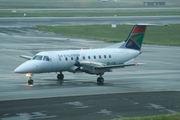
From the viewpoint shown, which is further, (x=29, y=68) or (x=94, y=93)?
(x=29, y=68)

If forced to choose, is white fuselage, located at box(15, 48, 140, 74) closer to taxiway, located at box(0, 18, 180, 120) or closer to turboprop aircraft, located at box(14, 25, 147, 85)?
turboprop aircraft, located at box(14, 25, 147, 85)

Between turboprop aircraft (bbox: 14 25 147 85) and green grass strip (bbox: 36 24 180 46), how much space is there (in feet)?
90.8

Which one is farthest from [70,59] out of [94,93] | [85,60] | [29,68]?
[94,93]

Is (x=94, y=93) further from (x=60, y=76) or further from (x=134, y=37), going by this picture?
(x=134, y=37)

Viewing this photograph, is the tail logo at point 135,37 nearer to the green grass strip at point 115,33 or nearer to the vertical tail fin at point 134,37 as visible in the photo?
the vertical tail fin at point 134,37

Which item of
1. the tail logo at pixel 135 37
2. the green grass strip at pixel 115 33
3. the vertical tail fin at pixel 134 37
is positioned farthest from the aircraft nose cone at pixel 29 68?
the green grass strip at pixel 115 33

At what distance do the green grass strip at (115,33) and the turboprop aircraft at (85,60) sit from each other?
27.7m

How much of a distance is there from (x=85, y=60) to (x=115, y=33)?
44.0 metres

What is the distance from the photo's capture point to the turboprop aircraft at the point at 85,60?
125ft

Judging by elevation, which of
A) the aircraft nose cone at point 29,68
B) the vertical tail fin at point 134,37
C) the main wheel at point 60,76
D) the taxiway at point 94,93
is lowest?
the taxiway at point 94,93

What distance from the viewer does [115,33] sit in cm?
8381

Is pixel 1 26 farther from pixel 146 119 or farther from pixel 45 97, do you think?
pixel 146 119

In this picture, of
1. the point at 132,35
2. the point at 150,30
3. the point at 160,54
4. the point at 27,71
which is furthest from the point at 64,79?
the point at 150,30

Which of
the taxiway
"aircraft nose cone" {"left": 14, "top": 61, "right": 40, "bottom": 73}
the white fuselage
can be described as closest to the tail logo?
the white fuselage
